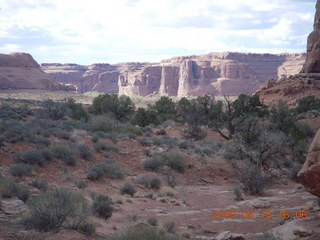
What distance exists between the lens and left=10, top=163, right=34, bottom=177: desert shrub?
11.9 metres

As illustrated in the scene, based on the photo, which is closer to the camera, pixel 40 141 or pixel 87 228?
pixel 87 228

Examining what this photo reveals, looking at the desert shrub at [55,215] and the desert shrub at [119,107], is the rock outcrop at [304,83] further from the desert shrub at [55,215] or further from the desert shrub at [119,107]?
the desert shrub at [55,215]

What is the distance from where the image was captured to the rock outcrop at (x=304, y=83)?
5247cm

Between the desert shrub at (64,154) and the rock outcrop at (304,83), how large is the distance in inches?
1593

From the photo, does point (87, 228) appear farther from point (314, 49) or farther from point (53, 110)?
point (314, 49)

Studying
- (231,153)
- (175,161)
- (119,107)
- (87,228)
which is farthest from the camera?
(119,107)

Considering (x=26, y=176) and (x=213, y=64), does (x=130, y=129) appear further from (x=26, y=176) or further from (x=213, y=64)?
(x=213, y=64)

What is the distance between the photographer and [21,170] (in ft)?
39.4

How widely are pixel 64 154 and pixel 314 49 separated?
52.1 m

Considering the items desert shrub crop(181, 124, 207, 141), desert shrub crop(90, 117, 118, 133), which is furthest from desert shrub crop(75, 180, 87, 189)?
desert shrub crop(181, 124, 207, 141)

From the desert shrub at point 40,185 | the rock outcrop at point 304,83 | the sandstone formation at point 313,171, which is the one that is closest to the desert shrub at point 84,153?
the desert shrub at point 40,185

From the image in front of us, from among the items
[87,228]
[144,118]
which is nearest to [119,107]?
[144,118]

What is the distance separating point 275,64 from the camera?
138875 mm

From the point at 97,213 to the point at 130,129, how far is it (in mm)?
16321
